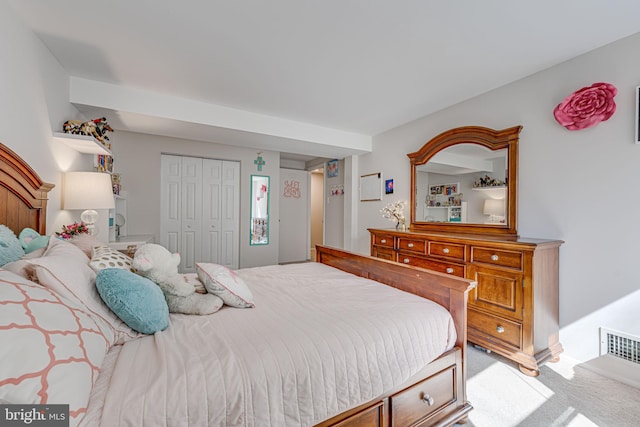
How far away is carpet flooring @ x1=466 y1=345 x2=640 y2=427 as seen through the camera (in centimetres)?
154

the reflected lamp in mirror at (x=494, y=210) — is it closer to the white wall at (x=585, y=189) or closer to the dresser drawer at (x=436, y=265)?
the white wall at (x=585, y=189)

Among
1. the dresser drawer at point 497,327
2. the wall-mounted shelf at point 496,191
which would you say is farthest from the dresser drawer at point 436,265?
the wall-mounted shelf at point 496,191

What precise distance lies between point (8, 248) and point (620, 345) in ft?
12.2

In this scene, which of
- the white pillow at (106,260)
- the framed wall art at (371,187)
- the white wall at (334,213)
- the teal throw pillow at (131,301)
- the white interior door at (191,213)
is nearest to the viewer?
the teal throw pillow at (131,301)

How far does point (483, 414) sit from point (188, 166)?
15.8ft

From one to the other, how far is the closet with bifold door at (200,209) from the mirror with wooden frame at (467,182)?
318cm

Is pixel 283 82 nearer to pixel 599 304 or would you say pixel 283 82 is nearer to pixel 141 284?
pixel 141 284

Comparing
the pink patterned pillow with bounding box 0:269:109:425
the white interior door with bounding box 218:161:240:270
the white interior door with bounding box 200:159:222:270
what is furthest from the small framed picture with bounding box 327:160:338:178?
the pink patterned pillow with bounding box 0:269:109:425

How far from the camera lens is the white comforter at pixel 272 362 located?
798 millimetres

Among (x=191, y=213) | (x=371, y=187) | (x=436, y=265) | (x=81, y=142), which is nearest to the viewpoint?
(x=81, y=142)

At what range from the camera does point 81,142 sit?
2.28 metres

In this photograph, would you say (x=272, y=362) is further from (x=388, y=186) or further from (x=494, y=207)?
(x=388, y=186)

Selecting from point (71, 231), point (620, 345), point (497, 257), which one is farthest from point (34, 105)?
point (620, 345)

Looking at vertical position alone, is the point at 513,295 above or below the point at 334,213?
below
